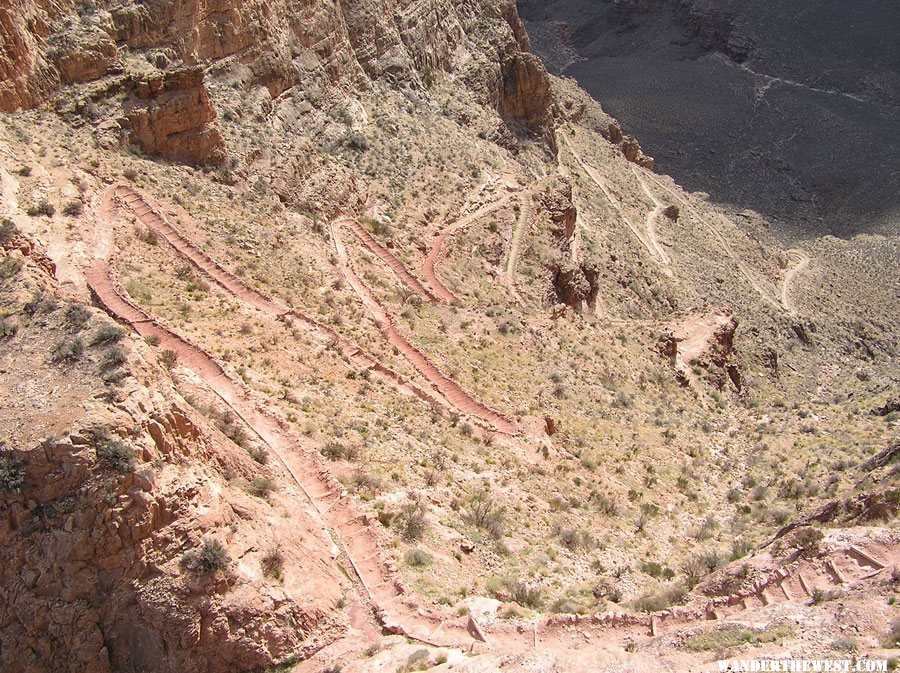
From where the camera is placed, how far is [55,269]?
18.3 m

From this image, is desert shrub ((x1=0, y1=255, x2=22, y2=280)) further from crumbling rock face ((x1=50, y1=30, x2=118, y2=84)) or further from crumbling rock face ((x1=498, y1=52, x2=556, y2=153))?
crumbling rock face ((x1=498, y1=52, x2=556, y2=153))

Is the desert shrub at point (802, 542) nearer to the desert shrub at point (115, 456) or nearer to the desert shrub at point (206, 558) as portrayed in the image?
the desert shrub at point (206, 558)

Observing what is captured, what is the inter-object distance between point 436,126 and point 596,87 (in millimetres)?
63890

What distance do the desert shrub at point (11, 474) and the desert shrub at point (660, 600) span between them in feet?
33.8

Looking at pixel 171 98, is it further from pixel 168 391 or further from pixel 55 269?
pixel 168 391

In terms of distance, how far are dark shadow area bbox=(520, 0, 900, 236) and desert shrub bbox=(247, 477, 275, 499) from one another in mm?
67576

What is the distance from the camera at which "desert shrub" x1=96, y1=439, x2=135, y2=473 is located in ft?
37.1

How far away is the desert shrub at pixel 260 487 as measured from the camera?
1434cm

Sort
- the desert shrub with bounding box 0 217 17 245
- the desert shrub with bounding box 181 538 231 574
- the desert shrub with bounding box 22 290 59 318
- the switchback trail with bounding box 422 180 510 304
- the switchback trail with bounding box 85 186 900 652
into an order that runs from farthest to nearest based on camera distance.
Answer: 1. the switchback trail with bounding box 422 180 510 304
2. the desert shrub with bounding box 0 217 17 245
3. the desert shrub with bounding box 22 290 59 318
4. the switchback trail with bounding box 85 186 900 652
5. the desert shrub with bounding box 181 538 231 574

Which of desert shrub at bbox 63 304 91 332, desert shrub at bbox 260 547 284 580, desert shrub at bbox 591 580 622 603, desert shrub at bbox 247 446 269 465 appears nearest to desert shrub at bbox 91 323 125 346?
desert shrub at bbox 63 304 91 332

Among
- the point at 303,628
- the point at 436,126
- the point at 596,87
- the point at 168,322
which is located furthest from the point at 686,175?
the point at 303,628

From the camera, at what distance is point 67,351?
12875 millimetres

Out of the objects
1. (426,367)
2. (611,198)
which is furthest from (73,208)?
(611,198)

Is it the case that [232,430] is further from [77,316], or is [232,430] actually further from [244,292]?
[244,292]
